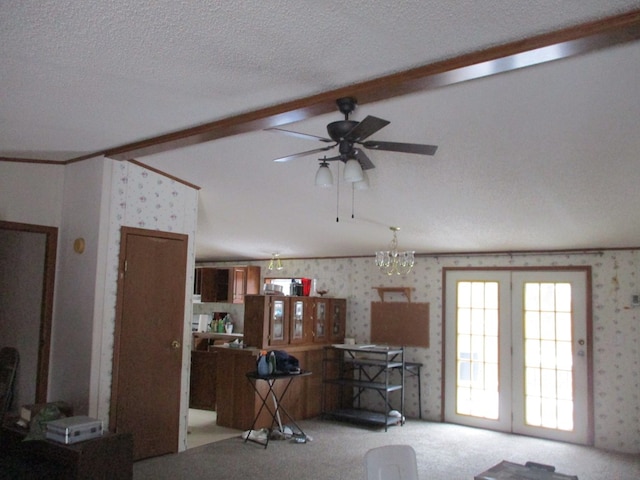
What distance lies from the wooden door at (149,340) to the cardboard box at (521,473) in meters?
3.00

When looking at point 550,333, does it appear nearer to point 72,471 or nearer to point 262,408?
point 262,408

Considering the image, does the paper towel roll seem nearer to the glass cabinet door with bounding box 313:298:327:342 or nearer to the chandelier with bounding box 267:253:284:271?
the chandelier with bounding box 267:253:284:271

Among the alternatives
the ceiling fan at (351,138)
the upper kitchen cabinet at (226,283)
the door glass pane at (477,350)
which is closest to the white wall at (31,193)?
the ceiling fan at (351,138)

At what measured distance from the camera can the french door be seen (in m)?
5.96

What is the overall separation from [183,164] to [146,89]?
1731 millimetres

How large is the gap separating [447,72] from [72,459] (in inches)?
127

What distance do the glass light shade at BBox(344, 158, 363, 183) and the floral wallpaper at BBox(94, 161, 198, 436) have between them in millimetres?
2393

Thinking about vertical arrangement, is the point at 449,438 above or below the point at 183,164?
below

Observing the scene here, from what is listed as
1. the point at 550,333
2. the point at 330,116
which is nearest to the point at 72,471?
the point at 330,116

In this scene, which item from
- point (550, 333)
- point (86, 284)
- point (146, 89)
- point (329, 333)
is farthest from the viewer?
point (329, 333)

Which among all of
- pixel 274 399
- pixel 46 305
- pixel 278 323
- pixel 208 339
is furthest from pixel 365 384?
pixel 46 305

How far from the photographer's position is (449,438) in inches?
233

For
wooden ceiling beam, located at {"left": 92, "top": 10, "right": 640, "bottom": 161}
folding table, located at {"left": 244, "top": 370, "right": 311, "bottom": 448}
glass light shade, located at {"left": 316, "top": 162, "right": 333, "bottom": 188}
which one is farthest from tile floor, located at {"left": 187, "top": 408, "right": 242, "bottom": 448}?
glass light shade, located at {"left": 316, "top": 162, "right": 333, "bottom": 188}

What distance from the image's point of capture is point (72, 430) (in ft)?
11.7
